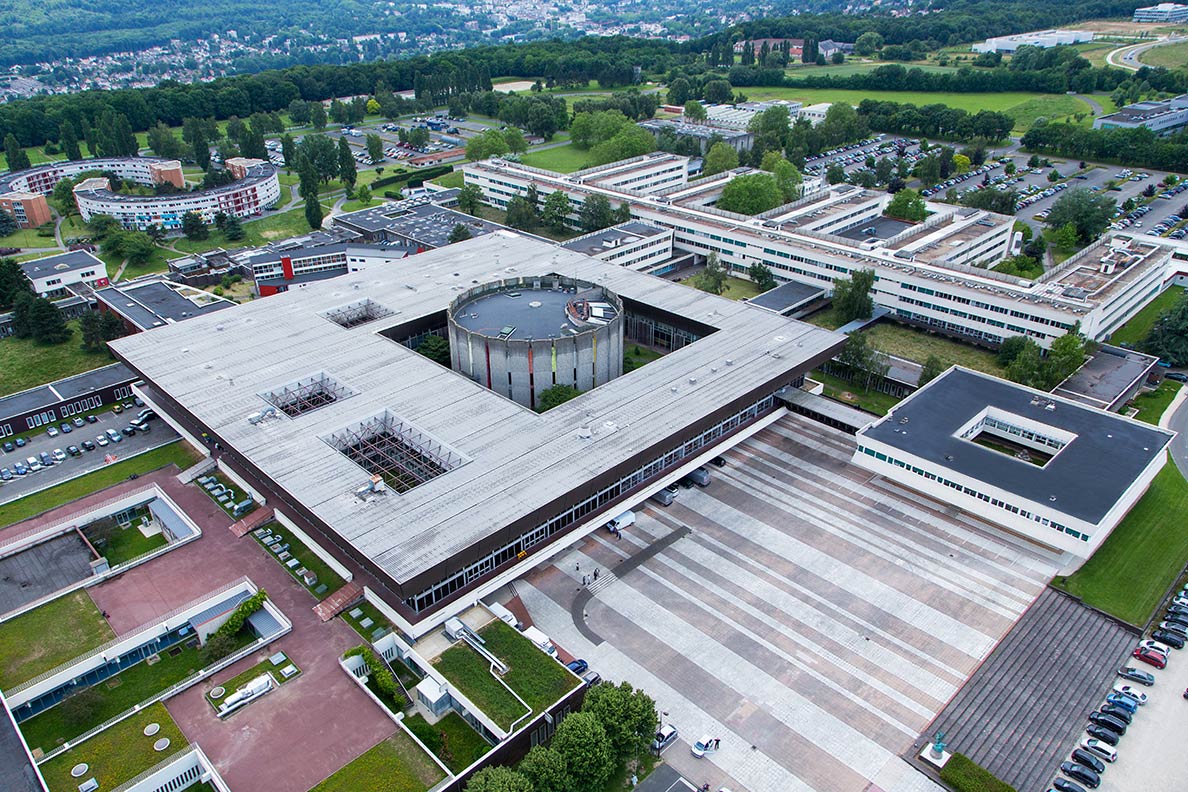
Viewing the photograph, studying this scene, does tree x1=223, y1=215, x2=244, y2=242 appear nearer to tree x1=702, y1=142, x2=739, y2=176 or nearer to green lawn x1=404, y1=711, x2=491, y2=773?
tree x1=702, y1=142, x2=739, y2=176

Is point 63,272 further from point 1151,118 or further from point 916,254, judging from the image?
point 1151,118

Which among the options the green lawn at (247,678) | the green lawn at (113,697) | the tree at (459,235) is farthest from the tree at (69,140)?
the green lawn at (247,678)

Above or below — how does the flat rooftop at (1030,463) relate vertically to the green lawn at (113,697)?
above

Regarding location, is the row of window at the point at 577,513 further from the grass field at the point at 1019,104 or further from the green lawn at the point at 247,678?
the grass field at the point at 1019,104

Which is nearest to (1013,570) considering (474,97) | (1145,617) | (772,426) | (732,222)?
(1145,617)

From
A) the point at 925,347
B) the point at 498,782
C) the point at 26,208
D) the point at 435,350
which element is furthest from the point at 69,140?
the point at 498,782
